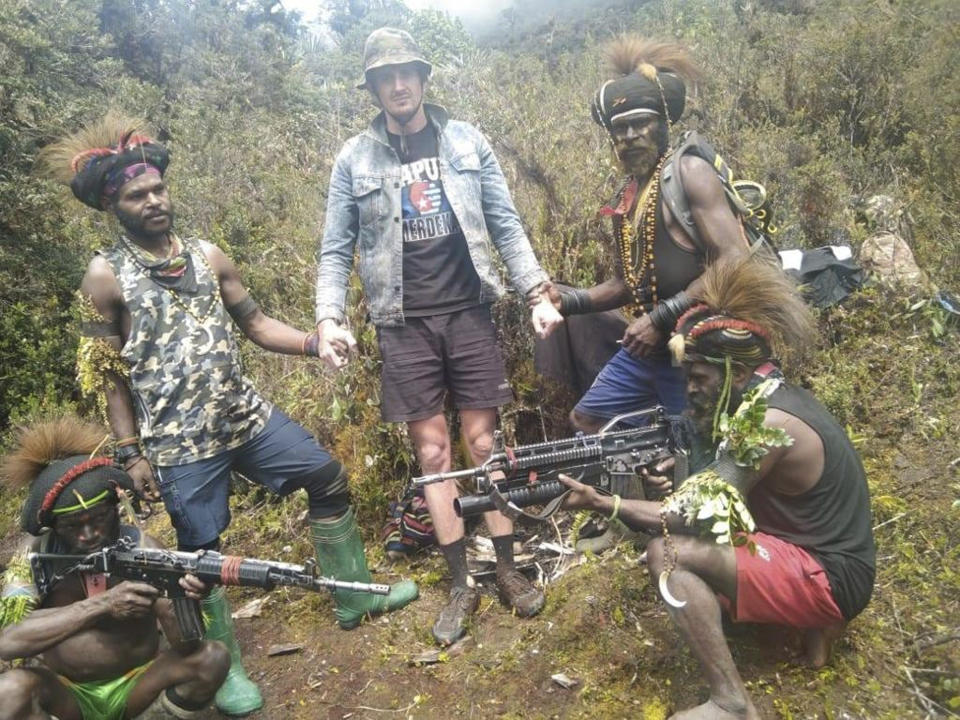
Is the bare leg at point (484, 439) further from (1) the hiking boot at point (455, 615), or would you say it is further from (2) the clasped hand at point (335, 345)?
(2) the clasped hand at point (335, 345)

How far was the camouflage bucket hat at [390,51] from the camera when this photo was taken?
3316 mm

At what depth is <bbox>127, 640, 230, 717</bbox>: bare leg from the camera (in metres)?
2.93

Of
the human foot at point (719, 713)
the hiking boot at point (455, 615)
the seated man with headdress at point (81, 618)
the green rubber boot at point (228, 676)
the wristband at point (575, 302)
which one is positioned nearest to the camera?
the human foot at point (719, 713)

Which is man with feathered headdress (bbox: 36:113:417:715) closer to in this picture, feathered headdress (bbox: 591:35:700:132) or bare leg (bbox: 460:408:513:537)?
bare leg (bbox: 460:408:513:537)

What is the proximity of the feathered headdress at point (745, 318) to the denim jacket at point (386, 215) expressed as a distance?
1.05 metres

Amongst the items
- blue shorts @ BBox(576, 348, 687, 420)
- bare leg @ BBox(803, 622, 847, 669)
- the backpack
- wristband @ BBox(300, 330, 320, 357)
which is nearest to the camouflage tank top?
wristband @ BBox(300, 330, 320, 357)

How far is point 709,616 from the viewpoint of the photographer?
101 inches

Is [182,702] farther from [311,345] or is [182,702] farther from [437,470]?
[311,345]

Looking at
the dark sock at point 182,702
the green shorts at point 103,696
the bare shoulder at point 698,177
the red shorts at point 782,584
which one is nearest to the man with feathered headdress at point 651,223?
the bare shoulder at point 698,177

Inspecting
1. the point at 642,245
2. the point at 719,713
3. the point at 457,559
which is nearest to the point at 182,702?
the point at 457,559

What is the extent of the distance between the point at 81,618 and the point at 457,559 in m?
1.63

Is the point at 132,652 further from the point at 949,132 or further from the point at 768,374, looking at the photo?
the point at 949,132

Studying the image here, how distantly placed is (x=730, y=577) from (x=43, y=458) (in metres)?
2.71

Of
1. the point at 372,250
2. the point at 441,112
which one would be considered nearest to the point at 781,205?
the point at 441,112
